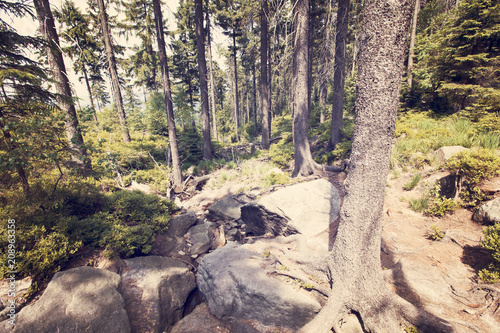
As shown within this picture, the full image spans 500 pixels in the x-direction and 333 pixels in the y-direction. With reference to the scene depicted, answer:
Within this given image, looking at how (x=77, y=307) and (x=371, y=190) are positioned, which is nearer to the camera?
(x=371, y=190)

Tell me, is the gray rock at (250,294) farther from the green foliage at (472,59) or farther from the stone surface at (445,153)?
the green foliage at (472,59)

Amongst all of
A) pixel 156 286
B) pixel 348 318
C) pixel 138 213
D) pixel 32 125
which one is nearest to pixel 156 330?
pixel 156 286

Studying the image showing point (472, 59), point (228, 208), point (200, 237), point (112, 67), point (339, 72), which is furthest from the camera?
point (112, 67)

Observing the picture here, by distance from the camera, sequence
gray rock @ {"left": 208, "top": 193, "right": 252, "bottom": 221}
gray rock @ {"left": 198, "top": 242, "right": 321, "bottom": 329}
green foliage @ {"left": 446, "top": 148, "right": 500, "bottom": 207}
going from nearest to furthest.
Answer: gray rock @ {"left": 198, "top": 242, "right": 321, "bottom": 329} < green foliage @ {"left": 446, "top": 148, "right": 500, "bottom": 207} < gray rock @ {"left": 208, "top": 193, "right": 252, "bottom": 221}

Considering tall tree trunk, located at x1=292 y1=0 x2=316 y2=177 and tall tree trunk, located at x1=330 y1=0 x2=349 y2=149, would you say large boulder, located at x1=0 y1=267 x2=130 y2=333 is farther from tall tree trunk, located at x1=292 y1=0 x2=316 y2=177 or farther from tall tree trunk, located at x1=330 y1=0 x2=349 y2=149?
tall tree trunk, located at x1=330 y1=0 x2=349 y2=149

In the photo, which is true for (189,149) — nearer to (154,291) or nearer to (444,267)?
(154,291)

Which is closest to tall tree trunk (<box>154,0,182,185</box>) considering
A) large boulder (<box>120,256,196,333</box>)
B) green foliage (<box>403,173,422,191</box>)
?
large boulder (<box>120,256,196,333</box>)

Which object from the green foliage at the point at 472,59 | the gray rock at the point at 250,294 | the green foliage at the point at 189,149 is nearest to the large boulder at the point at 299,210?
the gray rock at the point at 250,294

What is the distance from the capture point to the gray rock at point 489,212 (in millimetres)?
3795

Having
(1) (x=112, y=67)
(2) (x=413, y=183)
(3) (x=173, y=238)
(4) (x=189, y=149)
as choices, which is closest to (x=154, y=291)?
(3) (x=173, y=238)

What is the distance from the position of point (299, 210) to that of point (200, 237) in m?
3.68

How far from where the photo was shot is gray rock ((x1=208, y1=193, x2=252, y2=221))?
26.9 feet

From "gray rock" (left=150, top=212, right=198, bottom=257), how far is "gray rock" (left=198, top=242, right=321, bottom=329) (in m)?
1.98

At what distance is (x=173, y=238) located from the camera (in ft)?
22.5
